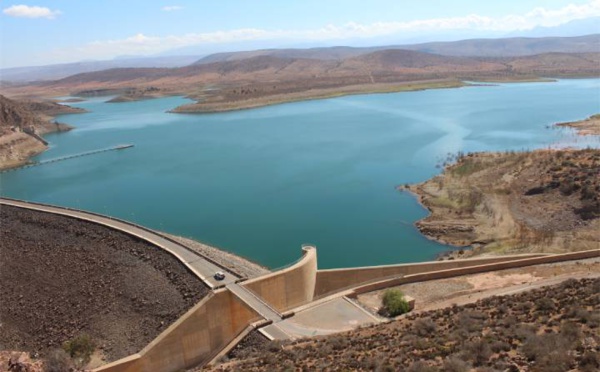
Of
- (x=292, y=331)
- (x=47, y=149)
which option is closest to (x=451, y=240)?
(x=292, y=331)

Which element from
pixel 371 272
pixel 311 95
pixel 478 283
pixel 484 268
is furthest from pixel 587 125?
pixel 311 95

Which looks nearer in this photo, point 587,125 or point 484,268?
point 484,268

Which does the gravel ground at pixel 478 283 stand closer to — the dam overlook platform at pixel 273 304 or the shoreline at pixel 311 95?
the dam overlook platform at pixel 273 304

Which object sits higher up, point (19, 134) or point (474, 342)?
point (19, 134)

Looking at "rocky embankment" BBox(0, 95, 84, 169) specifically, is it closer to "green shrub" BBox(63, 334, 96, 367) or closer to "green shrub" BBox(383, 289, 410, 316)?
"green shrub" BBox(63, 334, 96, 367)

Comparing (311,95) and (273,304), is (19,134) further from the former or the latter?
(311,95)

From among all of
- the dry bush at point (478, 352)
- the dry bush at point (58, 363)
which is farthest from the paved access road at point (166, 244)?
the dry bush at point (478, 352)

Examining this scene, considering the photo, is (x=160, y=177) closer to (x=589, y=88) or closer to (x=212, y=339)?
(x=212, y=339)
